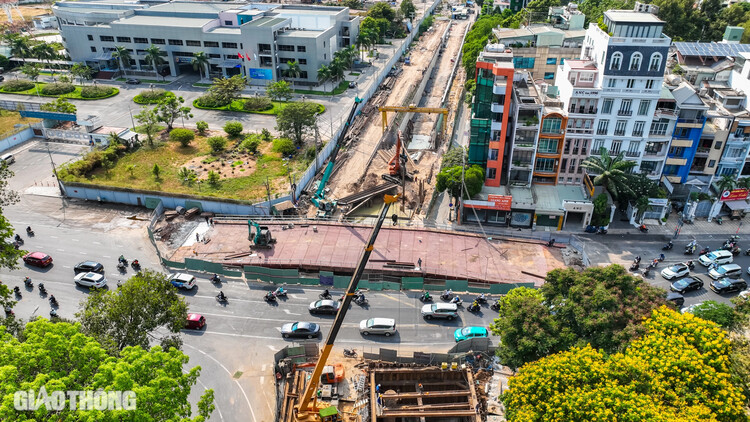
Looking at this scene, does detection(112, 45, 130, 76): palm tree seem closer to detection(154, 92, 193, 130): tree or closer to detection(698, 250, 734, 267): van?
detection(154, 92, 193, 130): tree

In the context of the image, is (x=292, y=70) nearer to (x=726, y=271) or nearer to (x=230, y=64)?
(x=230, y=64)

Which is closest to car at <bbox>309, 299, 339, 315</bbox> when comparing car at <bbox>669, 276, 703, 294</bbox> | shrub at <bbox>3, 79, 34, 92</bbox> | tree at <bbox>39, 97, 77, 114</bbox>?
car at <bbox>669, 276, 703, 294</bbox>

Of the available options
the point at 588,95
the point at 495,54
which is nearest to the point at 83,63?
the point at 495,54

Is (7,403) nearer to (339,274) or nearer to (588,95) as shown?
(339,274)

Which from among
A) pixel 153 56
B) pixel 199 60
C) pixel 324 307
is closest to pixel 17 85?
pixel 153 56

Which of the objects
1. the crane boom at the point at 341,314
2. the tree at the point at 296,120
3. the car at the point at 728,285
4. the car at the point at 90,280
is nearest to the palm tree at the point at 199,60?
the tree at the point at 296,120

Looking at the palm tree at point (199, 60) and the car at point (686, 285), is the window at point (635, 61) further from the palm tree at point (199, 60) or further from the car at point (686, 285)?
the palm tree at point (199, 60)

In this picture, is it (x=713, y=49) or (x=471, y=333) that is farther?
(x=713, y=49)
